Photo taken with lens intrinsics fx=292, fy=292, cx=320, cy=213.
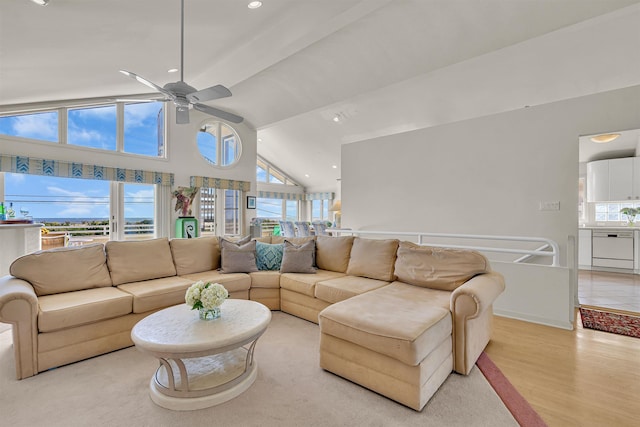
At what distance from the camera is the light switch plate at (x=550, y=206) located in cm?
371

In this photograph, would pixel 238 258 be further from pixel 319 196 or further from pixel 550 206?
pixel 319 196

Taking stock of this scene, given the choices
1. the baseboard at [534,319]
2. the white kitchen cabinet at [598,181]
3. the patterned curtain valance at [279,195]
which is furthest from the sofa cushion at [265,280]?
the patterned curtain valance at [279,195]

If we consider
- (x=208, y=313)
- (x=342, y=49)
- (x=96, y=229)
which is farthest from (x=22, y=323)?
(x=342, y=49)

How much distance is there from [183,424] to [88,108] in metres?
5.89

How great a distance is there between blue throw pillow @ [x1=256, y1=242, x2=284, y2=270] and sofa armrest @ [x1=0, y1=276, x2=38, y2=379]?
2074mm

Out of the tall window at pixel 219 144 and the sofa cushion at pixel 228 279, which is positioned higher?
the tall window at pixel 219 144

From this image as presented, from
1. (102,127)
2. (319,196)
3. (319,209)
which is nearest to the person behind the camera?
(102,127)

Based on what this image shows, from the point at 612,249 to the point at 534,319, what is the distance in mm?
4134

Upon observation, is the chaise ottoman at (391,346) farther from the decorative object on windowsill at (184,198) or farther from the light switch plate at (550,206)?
the decorative object on windowsill at (184,198)

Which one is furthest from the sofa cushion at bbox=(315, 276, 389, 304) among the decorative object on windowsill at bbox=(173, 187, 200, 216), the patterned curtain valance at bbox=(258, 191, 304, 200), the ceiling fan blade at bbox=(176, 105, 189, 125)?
the patterned curtain valance at bbox=(258, 191, 304, 200)

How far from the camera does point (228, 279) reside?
10.5ft

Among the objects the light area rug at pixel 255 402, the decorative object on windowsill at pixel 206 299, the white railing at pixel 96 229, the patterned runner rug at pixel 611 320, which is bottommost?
the light area rug at pixel 255 402

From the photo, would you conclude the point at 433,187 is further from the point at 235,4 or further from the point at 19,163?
the point at 19,163

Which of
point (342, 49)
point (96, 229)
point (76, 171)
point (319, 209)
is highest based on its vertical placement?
point (342, 49)
